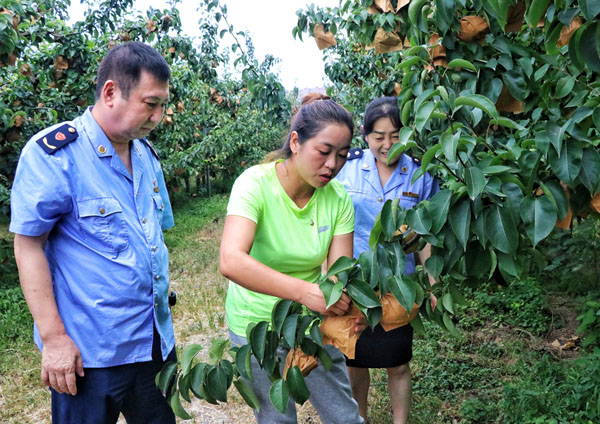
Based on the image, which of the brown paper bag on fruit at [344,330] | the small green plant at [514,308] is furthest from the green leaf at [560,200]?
the small green plant at [514,308]

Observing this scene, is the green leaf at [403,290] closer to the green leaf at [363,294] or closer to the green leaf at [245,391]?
the green leaf at [363,294]

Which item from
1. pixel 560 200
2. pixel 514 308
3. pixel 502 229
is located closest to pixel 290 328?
pixel 502 229

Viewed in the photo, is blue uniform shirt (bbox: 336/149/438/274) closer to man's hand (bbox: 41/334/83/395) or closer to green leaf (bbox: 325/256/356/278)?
green leaf (bbox: 325/256/356/278)

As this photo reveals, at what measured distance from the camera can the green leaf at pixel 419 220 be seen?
113 centimetres

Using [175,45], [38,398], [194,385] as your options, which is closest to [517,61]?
[194,385]

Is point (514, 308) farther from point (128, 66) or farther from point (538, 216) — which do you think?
point (128, 66)

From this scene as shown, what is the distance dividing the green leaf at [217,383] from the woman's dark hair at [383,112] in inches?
46.4

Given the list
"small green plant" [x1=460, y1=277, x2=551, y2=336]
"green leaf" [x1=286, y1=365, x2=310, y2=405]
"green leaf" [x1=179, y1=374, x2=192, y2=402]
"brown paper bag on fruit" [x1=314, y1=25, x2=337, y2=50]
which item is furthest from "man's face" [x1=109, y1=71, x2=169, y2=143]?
"small green plant" [x1=460, y1=277, x2=551, y2=336]

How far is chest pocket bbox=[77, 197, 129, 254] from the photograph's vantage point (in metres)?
1.52

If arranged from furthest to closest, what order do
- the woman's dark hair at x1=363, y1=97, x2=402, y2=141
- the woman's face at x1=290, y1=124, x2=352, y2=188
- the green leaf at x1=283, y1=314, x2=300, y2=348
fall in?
the woman's dark hair at x1=363, y1=97, x2=402, y2=141 → the woman's face at x1=290, y1=124, x2=352, y2=188 → the green leaf at x1=283, y1=314, x2=300, y2=348

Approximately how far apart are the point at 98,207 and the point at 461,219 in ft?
3.36

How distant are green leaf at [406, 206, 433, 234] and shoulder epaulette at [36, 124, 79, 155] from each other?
3.27 feet

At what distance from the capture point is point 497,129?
227 centimetres

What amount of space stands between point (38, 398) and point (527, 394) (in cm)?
276
